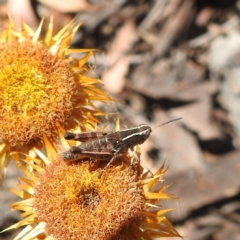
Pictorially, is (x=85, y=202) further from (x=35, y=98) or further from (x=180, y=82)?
(x=180, y=82)

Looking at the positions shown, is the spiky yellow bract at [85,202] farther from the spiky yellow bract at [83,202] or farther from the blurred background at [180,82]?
the blurred background at [180,82]

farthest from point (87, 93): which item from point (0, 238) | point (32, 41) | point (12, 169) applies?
point (0, 238)

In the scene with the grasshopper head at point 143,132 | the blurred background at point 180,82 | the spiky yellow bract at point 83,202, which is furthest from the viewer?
the blurred background at point 180,82

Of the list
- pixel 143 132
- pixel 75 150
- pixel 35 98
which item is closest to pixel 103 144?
pixel 75 150

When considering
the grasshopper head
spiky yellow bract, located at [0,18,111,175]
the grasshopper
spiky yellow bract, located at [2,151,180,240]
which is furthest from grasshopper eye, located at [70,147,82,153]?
the grasshopper head

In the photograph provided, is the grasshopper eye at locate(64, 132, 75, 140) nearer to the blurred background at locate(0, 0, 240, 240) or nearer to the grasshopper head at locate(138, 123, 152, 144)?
the grasshopper head at locate(138, 123, 152, 144)

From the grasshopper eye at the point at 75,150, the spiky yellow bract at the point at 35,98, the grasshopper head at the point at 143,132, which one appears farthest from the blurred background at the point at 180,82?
the grasshopper eye at the point at 75,150

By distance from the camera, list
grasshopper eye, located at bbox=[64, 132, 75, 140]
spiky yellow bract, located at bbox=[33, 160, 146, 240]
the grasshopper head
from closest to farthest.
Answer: spiky yellow bract, located at bbox=[33, 160, 146, 240] < grasshopper eye, located at bbox=[64, 132, 75, 140] < the grasshopper head
